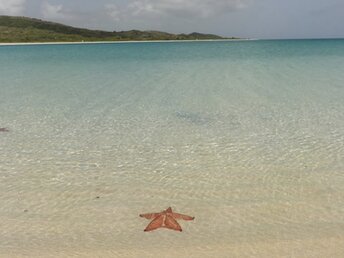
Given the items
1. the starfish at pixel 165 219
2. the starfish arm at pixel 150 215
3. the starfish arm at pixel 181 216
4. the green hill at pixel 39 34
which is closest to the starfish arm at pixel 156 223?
the starfish at pixel 165 219

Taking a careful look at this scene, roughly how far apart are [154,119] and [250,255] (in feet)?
29.3

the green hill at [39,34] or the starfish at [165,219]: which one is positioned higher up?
the starfish at [165,219]

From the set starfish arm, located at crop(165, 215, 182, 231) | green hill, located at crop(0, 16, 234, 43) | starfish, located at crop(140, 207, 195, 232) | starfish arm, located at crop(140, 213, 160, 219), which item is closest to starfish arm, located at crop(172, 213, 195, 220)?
starfish, located at crop(140, 207, 195, 232)

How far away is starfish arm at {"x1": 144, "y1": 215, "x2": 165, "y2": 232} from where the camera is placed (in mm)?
6246

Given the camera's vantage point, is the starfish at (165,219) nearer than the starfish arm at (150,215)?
Yes

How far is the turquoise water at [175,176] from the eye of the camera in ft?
19.5

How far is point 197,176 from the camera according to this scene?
340 inches

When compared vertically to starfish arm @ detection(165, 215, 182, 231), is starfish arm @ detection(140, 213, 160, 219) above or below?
below

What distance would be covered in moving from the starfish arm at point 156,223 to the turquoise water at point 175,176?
133 millimetres

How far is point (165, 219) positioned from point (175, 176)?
2268 mm

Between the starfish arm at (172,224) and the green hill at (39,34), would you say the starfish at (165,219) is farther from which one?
the green hill at (39,34)

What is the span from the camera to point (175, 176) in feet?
28.4

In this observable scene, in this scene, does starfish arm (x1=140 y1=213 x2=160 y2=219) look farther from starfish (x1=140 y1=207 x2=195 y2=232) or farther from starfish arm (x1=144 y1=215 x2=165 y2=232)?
starfish arm (x1=144 y1=215 x2=165 y2=232)

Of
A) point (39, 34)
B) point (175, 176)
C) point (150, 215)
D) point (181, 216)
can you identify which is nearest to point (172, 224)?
point (181, 216)
